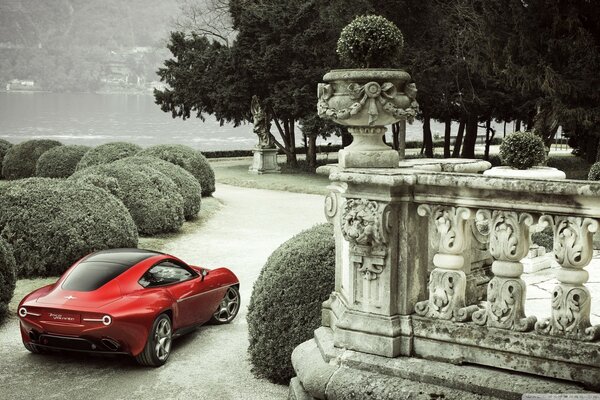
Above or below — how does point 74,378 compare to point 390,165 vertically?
below

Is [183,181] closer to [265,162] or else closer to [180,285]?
[180,285]

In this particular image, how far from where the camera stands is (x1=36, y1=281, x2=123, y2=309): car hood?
9.86 metres

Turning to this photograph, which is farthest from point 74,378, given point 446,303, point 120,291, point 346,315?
point 446,303

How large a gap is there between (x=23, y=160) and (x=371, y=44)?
104 feet

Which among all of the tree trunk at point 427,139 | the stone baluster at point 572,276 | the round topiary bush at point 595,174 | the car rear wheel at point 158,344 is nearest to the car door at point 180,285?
the car rear wheel at point 158,344

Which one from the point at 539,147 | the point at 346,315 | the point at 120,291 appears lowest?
the point at 120,291

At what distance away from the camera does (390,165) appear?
256 inches

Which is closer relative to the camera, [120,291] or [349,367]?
[349,367]

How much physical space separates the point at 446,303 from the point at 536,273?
10.9 ft

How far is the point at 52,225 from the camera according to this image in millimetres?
15414

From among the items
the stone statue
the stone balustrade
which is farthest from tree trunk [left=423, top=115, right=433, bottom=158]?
the stone balustrade

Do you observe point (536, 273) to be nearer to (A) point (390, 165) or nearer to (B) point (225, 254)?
(A) point (390, 165)

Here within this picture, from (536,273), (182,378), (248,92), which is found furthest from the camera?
(248,92)

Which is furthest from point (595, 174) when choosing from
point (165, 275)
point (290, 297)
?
point (290, 297)
